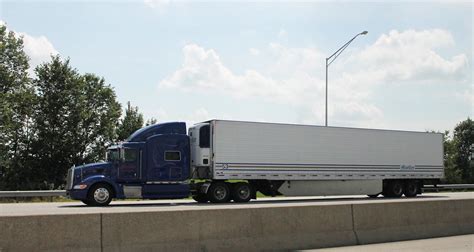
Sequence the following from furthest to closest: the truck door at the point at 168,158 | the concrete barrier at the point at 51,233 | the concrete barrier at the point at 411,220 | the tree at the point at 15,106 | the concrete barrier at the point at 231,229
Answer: the tree at the point at 15,106 < the truck door at the point at 168,158 < the concrete barrier at the point at 411,220 < the concrete barrier at the point at 231,229 < the concrete barrier at the point at 51,233

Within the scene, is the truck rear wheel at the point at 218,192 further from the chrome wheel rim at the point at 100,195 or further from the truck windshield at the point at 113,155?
the chrome wheel rim at the point at 100,195

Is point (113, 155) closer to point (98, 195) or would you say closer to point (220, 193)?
point (98, 195)

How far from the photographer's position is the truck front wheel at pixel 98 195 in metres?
20.8

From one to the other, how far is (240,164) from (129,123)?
3797 centimetres

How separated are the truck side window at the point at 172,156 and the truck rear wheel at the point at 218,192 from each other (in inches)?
72.2

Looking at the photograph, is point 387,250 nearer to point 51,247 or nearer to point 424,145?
point 51,247

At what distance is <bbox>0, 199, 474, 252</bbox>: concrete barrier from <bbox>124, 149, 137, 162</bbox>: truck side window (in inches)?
508

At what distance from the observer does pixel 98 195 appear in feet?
68.3

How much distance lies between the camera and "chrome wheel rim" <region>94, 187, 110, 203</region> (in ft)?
68.2

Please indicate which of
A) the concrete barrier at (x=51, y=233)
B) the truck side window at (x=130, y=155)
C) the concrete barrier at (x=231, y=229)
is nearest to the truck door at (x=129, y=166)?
the truck side window at (x=130, y=155)

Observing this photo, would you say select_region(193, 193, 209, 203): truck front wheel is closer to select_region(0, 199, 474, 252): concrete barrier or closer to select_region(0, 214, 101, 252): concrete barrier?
select_region(0, 199, 474, 252): concrete barrier

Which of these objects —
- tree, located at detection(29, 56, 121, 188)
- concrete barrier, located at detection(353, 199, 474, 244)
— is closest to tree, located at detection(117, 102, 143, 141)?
tree, located at detection(29, 56, 121, 188)

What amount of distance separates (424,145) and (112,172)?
1743cm

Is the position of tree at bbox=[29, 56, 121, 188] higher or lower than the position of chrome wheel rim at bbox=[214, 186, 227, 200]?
higher
